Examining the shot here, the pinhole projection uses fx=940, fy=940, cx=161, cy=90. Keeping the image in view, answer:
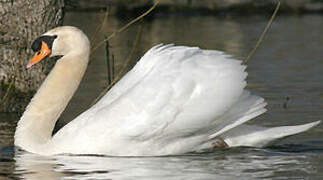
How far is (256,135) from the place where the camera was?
27.6 feet

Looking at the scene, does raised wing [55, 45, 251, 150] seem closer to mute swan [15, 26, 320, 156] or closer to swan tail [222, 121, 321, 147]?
mute swan [15, 26, 320, 156]

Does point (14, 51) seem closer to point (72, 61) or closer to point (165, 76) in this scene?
point (72, 61)

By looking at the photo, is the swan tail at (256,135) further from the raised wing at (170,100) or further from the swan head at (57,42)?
the swan head at (57,42)

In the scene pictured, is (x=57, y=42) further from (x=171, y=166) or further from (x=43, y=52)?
(x=171, y=166)

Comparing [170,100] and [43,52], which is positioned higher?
[43,52]

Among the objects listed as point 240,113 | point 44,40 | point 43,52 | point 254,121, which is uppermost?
point 44,40

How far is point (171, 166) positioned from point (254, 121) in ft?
8.96

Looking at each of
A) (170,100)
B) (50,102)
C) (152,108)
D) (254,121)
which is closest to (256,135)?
(170,100)

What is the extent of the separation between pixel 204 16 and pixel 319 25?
5.13 meters

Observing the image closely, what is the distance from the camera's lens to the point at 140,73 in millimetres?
8281

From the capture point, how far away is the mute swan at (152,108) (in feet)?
25.8

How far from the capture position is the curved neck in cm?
823

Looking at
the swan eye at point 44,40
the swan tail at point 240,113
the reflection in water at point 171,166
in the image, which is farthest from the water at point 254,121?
the swan eye at point 44,40

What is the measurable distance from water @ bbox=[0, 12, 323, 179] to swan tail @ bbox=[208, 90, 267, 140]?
9.6 inches
